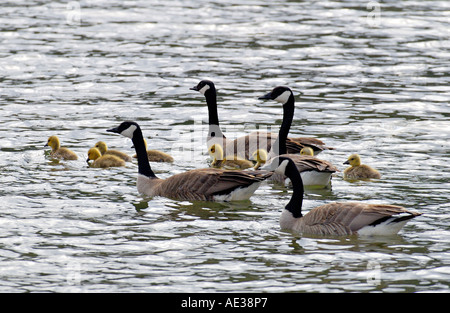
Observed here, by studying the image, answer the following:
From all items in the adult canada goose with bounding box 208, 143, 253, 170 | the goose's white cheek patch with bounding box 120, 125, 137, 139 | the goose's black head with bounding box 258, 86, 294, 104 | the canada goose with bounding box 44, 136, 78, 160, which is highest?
the goose's black head with bounding box 258, 86, 294, 104

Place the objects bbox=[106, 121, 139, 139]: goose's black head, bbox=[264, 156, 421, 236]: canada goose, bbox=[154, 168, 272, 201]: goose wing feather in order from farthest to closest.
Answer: bbox=[106, 121, 139, 139]: goose's black head → bbox=[154, 168, 272, 201]: goose wing feather → bbox=[264, 156, 421, 236]: canada goose

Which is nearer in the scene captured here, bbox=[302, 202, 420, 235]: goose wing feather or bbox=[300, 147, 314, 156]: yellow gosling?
bbox=[302, 202, 420, 235]: goose wing feather

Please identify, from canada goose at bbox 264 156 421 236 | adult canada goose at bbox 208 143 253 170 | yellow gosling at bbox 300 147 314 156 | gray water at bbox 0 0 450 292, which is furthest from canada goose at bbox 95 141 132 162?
canada goose at bbox 264 156 421 236

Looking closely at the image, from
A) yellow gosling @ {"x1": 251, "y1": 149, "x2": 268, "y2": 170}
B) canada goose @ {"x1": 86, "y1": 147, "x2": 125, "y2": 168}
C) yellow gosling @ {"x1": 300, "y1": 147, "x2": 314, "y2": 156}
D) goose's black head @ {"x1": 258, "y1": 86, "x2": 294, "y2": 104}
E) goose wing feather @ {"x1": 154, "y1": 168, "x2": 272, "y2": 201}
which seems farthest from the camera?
goose's black head @ {"x1": 258, "y1": 86, "x2": 294, "y2": 104}

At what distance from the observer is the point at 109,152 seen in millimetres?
15500

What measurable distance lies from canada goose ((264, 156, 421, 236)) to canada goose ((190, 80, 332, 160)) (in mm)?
3770

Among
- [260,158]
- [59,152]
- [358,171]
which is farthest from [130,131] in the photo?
[358,171]

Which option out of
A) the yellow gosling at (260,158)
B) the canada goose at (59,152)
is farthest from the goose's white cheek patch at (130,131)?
the yellow gosling at (260,158)

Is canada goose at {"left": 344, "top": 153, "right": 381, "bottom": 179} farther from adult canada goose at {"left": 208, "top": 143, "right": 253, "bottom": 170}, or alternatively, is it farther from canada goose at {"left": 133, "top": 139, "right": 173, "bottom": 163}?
canada goose at {"left": 133, "top": 139, "right": 173, "bottom": 163}

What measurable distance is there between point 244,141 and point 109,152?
2606 millimetres

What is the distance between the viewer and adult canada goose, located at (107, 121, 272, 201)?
1277 centimetres
